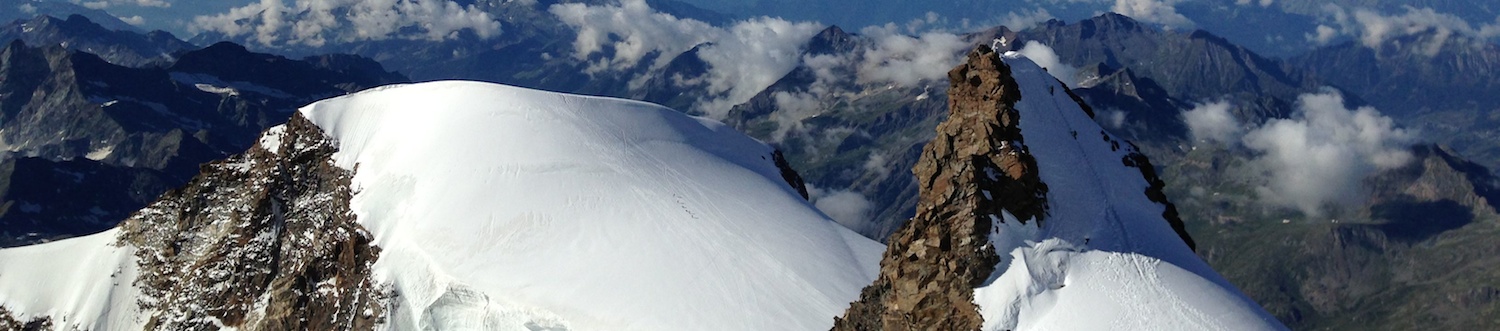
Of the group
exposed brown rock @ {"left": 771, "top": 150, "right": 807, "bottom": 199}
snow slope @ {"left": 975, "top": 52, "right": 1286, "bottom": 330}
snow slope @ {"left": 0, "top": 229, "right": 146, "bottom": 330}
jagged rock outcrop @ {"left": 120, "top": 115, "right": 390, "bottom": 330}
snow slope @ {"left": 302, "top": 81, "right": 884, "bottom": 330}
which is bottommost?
snow slope @ {"left": 0, "top": 229, "right": 146, "bottom": 330}

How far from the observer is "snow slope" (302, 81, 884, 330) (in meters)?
56.6

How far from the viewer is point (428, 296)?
60.0m

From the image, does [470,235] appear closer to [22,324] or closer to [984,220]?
[984,220]

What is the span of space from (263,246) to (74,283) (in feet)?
69.0

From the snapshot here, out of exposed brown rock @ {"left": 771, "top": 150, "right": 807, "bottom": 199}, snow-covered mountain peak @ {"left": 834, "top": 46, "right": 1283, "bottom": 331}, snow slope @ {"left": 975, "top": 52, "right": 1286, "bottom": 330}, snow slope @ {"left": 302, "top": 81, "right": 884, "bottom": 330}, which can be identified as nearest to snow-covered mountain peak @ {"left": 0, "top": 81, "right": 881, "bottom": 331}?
snow slope @ {"left": 302, "top": 81, "right": 884, "bottom": 330}

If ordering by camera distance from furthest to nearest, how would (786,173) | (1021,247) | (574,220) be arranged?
(786,173) < (574,220) < (1021,247)

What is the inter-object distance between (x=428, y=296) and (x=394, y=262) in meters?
4.18

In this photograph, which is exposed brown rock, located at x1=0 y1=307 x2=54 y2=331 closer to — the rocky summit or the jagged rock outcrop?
the jagged rock outcrop

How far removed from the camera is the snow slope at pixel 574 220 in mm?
56625

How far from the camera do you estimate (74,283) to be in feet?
266

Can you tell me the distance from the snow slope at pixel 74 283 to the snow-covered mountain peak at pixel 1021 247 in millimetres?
60143

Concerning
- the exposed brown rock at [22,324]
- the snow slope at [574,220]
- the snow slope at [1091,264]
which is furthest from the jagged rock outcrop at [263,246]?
the snow slope at [1091,264]

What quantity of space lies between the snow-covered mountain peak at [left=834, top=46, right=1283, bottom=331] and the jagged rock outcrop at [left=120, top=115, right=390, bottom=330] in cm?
3626

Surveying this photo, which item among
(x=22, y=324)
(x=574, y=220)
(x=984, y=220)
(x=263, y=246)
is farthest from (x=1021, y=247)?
(x=22, y=324)
